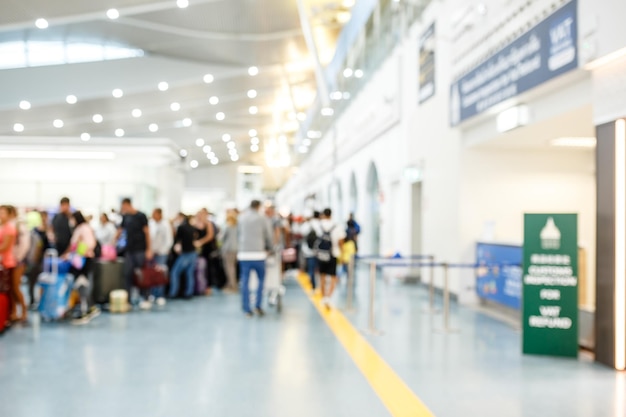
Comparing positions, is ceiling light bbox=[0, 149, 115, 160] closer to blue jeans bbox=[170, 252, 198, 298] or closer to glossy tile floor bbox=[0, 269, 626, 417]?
blue jeans bbox=[170, 252, 198, 298]

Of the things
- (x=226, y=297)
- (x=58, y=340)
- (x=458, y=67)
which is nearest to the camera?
(x=58, y=340)

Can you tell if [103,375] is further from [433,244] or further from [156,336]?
[433,244]

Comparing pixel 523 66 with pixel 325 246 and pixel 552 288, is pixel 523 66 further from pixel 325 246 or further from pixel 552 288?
pixel 325 246

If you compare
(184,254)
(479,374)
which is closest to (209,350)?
(479,374)

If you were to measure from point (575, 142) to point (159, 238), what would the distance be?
6466 millimetres

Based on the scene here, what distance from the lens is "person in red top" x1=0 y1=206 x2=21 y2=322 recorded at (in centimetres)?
724

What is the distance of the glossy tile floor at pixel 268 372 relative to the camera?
4379 mm

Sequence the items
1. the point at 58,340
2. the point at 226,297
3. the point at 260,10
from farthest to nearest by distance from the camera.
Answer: the point at 260,10
the point at 226,297
the point at 58,340

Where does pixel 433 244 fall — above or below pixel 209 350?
above

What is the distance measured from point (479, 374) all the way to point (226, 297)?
21.3 ft

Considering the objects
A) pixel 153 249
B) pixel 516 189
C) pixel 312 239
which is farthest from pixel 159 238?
pixel 516 189

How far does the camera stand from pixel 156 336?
7.16 meters

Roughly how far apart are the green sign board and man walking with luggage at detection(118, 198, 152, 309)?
5.30 metres

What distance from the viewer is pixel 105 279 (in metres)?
9.41
